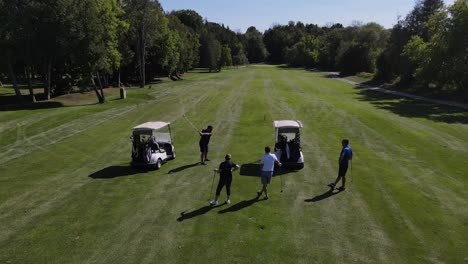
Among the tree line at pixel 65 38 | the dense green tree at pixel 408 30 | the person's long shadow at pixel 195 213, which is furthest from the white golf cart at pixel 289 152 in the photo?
the dense green tree at pixel 408 30

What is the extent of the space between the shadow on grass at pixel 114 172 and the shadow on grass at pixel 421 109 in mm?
26450

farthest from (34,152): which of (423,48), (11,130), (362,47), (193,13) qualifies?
(193,13)

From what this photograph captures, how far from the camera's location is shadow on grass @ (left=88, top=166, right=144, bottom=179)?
61.9ft

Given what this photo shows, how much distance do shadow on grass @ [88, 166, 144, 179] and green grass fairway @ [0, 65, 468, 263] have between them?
0.10m

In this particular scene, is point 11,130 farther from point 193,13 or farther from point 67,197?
point 193,13

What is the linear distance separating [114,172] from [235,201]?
735cm

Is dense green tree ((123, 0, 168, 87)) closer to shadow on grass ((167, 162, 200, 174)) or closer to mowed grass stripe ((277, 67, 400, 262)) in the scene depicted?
shadow on grass ((167, 162, 200, 174))

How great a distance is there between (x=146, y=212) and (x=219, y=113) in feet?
82.0

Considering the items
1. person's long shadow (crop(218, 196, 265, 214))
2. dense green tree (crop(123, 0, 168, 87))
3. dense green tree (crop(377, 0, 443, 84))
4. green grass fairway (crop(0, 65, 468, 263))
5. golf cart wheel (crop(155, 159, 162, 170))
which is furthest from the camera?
dense green tree (crop(377, 0, 443, 84))

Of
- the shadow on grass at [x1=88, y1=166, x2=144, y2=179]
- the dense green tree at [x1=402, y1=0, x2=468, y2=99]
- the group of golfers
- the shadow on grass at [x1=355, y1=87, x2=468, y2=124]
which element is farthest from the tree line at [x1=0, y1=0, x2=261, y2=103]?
the dense green tree at [x1=402, y1=0, x2=468, y2=99]

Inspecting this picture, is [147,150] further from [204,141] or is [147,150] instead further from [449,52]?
[449,52]

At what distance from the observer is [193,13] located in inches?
6068

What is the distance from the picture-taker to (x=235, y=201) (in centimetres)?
1509

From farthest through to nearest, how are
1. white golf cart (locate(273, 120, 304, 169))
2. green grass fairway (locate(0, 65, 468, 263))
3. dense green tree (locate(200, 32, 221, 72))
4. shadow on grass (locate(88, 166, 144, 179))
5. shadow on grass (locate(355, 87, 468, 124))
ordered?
1. dense green tree (locate(200, 32, 221, 72))
2. shadow on grass (locate(355, 87, 468, 124))
3. white golf cart (locate(273, 120, 304, 169))
4. shadow on grass (locate(88, 166, 144, 179))
5. green grass fairway (locate(0, 65, 468, 263))
